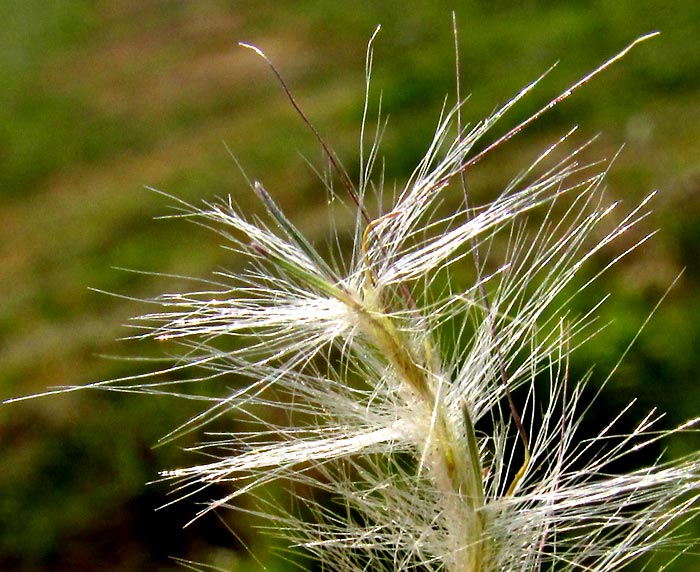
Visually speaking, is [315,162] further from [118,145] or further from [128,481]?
[128,481]

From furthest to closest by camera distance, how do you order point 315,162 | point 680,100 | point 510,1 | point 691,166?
1. point 510,1
2. point 315,162
3. point 680,100
4. point 691,166

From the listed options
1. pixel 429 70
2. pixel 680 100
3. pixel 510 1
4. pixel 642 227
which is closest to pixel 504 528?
pixel 642 227

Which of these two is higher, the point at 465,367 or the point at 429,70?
the point at 465,367

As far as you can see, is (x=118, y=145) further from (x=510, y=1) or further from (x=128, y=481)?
(x=128, y=481)

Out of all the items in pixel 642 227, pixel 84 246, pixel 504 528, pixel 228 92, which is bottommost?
pixel 84 246

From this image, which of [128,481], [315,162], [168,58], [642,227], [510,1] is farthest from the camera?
[168,58]

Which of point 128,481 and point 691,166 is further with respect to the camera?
point 691,166
